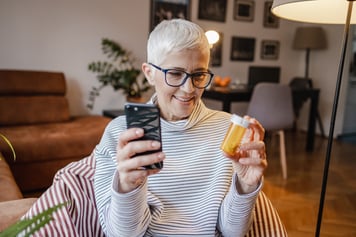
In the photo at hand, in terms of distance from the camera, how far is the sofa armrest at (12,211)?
953 mm

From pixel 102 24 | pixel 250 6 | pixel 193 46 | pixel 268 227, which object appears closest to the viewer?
pixel 193 46

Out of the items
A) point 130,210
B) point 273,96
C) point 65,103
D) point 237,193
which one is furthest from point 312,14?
point 65,103

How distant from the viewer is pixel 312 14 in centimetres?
114

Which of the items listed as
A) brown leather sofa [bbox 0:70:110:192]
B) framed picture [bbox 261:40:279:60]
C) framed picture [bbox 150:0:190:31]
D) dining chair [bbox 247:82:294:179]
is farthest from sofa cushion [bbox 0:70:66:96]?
framed picture [bbox 261:40:279:60]

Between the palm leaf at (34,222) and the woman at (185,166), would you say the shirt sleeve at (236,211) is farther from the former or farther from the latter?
the palm leaf at (34,222)

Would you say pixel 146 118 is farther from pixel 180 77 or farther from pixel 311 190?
pixel 311 190

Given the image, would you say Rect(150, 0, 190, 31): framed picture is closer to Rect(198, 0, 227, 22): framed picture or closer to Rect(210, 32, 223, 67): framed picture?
Rect(198, 0, 227, 22): framed picture

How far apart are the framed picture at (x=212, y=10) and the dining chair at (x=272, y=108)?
5.05 feet

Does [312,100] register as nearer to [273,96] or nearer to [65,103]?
[273,96]

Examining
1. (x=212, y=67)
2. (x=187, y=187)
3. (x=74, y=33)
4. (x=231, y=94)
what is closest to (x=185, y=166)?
(x=187, y=187)

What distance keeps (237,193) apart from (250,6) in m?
4.08

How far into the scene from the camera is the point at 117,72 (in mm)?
3406

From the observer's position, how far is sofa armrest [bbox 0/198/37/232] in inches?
37.5

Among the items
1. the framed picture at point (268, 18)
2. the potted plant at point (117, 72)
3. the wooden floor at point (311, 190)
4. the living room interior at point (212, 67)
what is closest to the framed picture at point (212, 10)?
the living room interior at point (212, 67)
